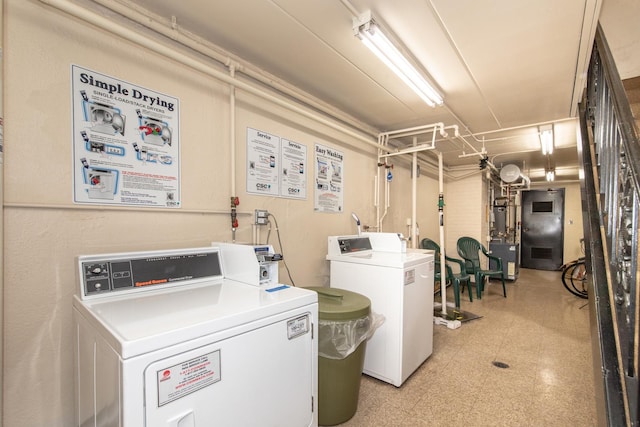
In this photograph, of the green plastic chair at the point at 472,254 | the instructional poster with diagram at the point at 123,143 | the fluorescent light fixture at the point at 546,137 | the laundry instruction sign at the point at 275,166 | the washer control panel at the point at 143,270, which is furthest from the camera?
the green plastic chair at the point at 472,254

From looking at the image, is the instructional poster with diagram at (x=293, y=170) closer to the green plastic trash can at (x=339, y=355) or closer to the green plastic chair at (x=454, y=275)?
the green plastic trash can at (x=339, y=355)

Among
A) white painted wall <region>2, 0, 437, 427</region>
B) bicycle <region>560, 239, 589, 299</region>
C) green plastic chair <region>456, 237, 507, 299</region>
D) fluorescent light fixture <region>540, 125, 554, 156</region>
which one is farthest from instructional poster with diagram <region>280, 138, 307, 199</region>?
bicycle <region>560, 239, 589, 299</region>

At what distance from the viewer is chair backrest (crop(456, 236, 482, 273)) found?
543 centimetres

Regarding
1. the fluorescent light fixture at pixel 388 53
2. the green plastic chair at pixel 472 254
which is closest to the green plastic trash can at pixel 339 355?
the fluorescent light fixture at pixel 388 53

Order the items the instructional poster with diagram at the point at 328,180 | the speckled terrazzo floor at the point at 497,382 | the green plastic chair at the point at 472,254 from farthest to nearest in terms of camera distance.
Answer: the green plastic chair at the point at 472,254, the instructional poster with diagram at the point at 328,180, the speckled terrazzo floor at the point at 497,382

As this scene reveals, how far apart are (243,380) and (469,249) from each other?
5575 millimetres

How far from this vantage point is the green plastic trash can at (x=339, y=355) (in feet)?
5.84

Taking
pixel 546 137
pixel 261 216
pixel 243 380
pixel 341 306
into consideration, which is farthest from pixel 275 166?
pixel 546 137

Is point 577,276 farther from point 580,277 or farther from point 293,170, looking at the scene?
point 293,170

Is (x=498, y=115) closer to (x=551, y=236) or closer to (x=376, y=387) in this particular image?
(x=376, y=387)

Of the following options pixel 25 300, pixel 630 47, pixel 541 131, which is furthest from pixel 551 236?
pixel 25 300

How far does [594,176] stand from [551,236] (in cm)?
717

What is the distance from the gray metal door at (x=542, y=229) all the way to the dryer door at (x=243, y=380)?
864 centimetres

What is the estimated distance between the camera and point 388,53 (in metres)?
1.96
